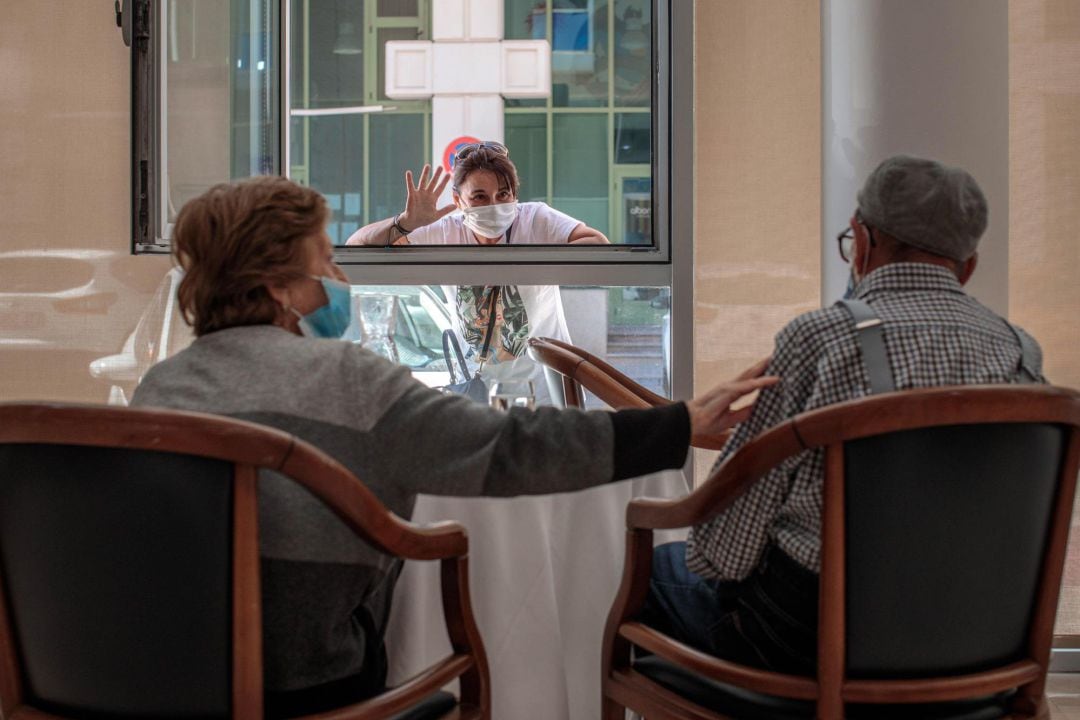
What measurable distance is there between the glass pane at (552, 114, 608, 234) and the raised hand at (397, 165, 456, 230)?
46cm

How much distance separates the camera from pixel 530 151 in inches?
141

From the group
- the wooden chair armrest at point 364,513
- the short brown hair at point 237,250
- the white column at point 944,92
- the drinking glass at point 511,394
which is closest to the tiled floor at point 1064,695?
the white column at point 944,92

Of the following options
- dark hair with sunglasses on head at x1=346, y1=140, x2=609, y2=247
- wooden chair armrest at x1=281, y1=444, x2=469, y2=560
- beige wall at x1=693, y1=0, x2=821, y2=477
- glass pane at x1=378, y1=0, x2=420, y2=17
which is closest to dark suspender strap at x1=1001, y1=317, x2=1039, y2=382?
wooden chair armrest at x1=281, y1=444, x2=469, y2=560

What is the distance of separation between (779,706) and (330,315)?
72 cm

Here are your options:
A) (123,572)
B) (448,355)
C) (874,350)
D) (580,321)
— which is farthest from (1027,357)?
(448,355)

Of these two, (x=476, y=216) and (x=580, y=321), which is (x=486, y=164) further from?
(x=580, y=321)

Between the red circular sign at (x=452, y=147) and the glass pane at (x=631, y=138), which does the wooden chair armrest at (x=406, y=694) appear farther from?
the red circular sign at (x=452, y=147)

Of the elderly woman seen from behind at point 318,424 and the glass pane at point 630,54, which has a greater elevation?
Answer: the glass pane at point 630,54

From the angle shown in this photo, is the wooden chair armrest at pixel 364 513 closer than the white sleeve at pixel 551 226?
Yes

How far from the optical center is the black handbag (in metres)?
3.02

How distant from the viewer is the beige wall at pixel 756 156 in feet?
9.80

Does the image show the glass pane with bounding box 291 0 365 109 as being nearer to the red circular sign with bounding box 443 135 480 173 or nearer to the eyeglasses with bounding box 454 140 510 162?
the red circular sign with bounding box 443 135 480 173

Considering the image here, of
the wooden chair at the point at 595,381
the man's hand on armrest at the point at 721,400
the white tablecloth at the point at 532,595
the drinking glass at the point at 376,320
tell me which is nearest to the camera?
the man's hand on armrest at the point at 721,400

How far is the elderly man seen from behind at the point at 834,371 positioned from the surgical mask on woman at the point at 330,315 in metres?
0.53
